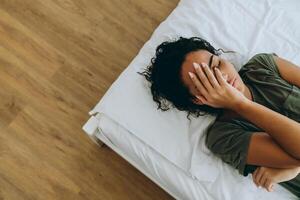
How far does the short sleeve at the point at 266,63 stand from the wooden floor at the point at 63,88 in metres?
0.64

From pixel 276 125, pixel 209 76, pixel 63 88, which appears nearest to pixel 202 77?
pixel 209 76

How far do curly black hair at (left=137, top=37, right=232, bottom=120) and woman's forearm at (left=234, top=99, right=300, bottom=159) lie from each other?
5.2 inches

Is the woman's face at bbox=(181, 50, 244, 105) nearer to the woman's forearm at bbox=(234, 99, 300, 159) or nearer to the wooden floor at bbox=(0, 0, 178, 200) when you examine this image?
the woman's forearm at bbox=(234, 99, 300, 159)

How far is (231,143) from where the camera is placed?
1.00 metres

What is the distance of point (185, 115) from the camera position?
1.11 meters

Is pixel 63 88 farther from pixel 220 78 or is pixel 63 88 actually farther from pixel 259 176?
pixel 259 176

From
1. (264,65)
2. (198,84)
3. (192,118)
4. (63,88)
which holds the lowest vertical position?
(63,88)

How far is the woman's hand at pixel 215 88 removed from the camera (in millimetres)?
978

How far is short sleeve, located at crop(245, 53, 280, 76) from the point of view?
3.67 ft

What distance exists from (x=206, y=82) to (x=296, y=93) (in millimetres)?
312

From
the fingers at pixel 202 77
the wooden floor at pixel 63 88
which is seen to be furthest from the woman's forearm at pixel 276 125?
the wooden floor at pixel 63 88

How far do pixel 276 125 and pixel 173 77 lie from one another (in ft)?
1.06

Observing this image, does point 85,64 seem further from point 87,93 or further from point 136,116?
point 136,116

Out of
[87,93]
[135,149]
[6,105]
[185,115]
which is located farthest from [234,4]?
[6,105]
